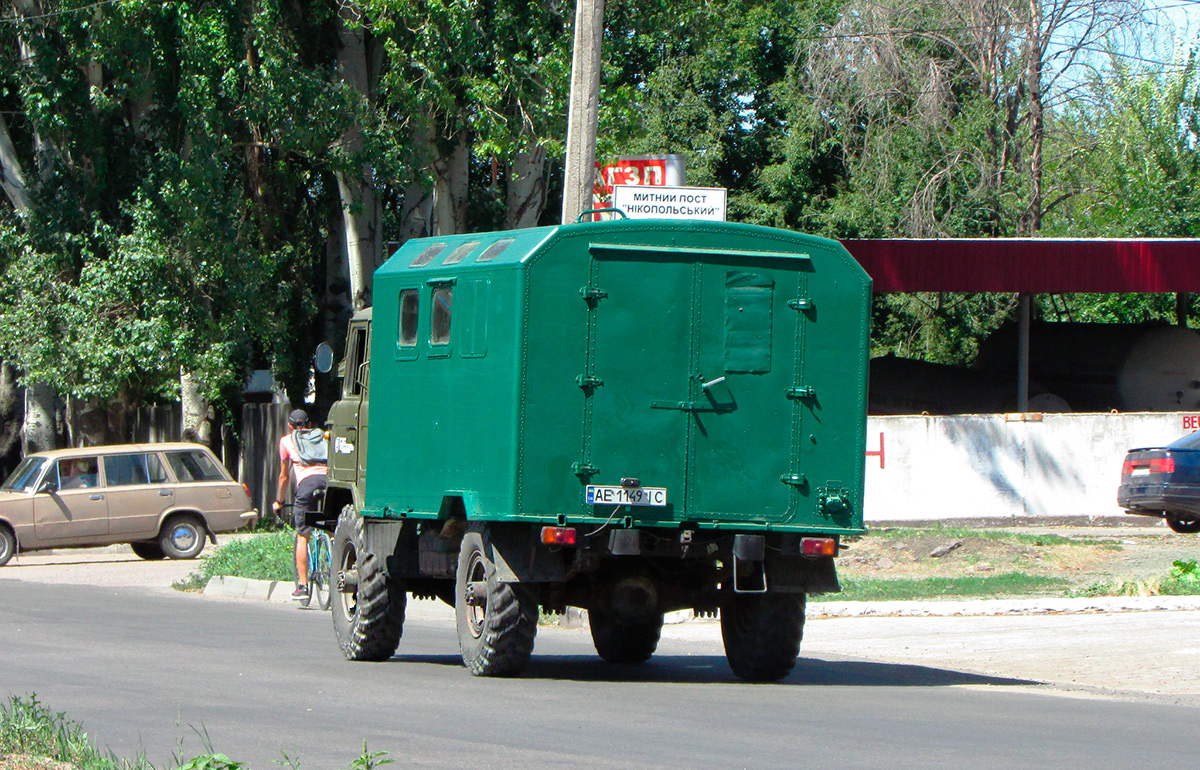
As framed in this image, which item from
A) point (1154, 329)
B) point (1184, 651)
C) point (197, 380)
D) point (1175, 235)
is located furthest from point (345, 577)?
point (1175, 235)

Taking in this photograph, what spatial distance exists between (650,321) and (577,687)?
2318 millimetres

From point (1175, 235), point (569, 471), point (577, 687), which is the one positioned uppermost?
point (1175, 235)

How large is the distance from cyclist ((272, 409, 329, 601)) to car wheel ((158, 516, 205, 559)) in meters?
8.37

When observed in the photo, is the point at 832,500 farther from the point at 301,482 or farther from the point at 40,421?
the point at 40,421

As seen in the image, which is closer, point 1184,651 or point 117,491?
point 1184,651

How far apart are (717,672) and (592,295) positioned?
3.17 m

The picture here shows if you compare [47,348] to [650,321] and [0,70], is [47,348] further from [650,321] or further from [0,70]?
[650,321]

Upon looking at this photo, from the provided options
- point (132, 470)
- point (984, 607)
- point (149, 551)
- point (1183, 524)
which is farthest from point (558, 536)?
point (1183, 524)

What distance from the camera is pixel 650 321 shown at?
379 inches

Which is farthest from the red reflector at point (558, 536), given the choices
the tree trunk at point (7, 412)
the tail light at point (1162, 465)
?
the tree trunk at point (7, 412)

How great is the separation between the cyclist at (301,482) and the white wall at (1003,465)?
11.1 meters

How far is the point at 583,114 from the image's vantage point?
1546 cm

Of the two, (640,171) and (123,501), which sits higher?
(640,171)

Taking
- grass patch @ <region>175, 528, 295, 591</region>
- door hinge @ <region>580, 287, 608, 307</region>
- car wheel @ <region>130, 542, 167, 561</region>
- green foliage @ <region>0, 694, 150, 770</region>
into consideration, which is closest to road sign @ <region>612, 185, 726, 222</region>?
door hinge @ <region>580, 287, 608, 307</region>
